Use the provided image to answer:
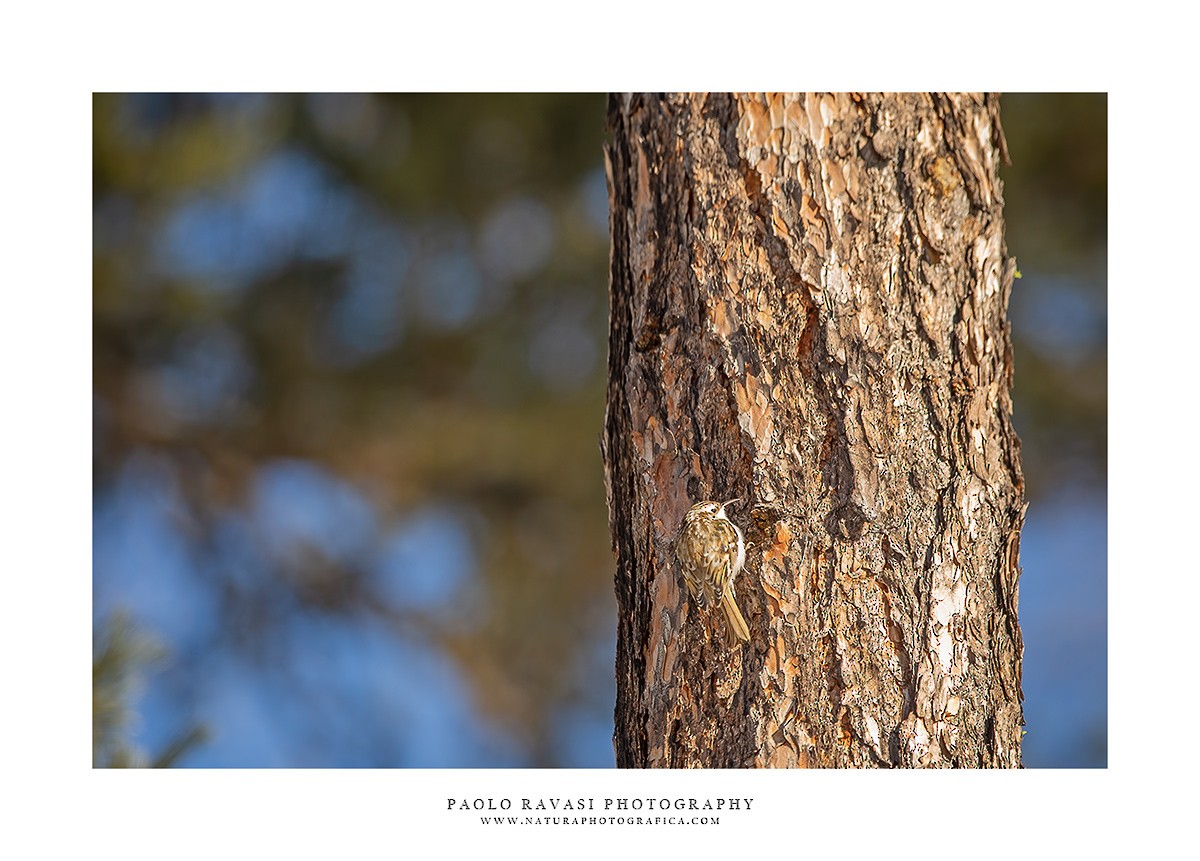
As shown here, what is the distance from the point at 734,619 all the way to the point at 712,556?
6 centimetres

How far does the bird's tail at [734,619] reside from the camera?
678 millimetres

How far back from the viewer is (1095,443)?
161 cm

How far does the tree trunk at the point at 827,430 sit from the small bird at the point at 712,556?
0.04ft

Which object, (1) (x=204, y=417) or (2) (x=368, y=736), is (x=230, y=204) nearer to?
(1) (x=204, y=417)

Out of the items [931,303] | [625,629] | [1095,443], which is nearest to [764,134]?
[931,303]
